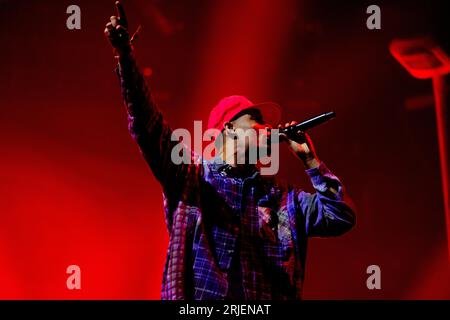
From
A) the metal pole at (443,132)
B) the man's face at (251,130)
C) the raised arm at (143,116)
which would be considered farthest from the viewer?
the metal pole at (443,132)

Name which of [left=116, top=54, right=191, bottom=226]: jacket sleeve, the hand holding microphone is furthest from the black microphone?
[left=116, top=54, right=191, bottom=226]: jacket sleeve

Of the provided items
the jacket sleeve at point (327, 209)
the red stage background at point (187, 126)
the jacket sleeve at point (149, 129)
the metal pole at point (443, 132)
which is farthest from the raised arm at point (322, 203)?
the metal pole at point (443, 132)

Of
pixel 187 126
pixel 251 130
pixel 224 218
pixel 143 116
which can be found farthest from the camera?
pixel 187 126

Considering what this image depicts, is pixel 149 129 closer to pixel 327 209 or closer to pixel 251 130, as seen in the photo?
pixel 251 130

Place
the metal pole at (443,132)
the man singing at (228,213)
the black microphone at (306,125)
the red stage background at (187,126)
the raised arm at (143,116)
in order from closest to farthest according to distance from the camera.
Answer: the raised arm at (143,116) → the man singing at (228,213) → the black microphone at (306,125) → the red stage background at (187,126) → the metal pole at (443,132)

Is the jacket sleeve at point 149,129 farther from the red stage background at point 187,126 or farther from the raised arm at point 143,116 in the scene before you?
the red stage background at point 187,126

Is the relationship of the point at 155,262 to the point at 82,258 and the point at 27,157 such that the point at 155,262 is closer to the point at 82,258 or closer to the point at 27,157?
the point at 82,258

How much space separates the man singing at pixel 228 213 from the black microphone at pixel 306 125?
0.03 metres

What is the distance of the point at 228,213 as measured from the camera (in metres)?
2.08

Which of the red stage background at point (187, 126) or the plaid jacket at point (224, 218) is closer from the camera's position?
the plaid jacket at point (224, 218)

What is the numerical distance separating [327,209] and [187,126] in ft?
3.08

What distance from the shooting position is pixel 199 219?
79.3 inches

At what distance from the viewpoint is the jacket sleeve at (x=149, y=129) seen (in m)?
1.86

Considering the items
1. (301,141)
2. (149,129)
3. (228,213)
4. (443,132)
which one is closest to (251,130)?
(301,141)
